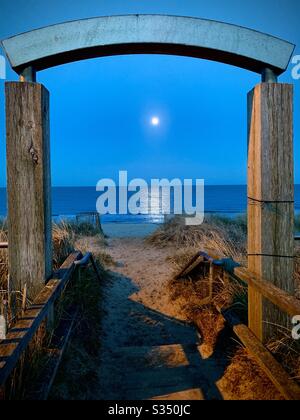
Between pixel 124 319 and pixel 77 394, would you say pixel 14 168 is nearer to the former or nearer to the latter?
pixel 77 394

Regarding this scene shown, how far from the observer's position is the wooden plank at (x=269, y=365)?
6.89 ft

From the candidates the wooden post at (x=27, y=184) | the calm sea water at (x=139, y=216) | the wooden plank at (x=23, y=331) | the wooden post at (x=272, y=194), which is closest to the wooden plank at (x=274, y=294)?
the wooden post at (x=272, y=194)

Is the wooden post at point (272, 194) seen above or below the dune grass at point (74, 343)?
above

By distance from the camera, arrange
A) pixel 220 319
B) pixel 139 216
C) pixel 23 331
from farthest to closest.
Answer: pixel 139 216
pixel 220 319
pixel 23 331

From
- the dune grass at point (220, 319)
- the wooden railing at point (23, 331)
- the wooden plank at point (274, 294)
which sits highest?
the wooden plank at point (274, 294)

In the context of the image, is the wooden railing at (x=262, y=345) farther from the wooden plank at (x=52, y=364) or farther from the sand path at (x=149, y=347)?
the wooden plank at (x=52, y=364)

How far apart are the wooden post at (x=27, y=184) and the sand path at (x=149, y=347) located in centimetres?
139

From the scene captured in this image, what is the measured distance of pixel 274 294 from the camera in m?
2.31

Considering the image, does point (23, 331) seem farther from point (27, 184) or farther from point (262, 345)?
point (262, 345)

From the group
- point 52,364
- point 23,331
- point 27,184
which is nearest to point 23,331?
point 23,331

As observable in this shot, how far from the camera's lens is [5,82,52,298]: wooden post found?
266 cm

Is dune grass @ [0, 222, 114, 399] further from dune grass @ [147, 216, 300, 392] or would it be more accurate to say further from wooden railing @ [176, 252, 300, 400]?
wooden railing @ [176, 252, 300, 400]

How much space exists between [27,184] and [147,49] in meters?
1.65
